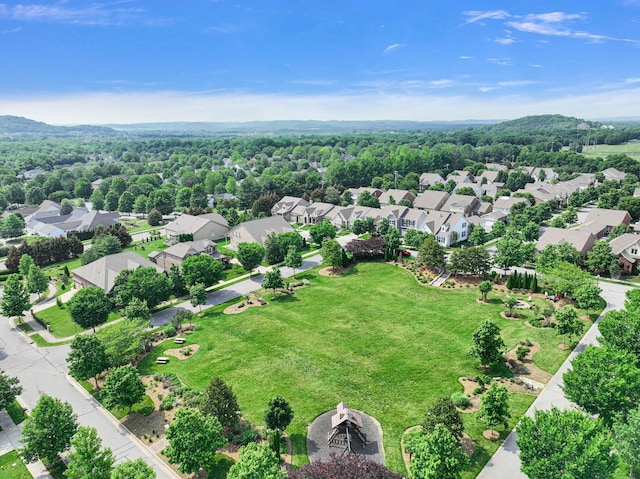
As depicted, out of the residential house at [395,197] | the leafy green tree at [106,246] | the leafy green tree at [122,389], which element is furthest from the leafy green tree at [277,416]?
the residential house at [395,197]

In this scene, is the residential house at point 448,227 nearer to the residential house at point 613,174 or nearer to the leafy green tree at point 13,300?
the leafy green tree at point 13,300

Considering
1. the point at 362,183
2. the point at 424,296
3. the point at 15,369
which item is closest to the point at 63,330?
the point at 15,369

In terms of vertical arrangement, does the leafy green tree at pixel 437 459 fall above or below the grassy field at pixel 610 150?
below

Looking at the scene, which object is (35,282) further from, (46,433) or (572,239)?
(572,239)

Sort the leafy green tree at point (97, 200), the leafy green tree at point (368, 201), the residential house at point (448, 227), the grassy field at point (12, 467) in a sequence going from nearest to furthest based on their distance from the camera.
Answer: the grassy field at point (12, 467) → the residential house at point (448, 227) → the leafy green tree at point (368, 201) → the leafy green tree at point (97, 200)

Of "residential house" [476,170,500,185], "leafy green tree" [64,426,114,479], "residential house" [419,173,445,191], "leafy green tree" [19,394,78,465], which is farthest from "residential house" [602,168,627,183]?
"leafy green tree" [19,394,78,465]

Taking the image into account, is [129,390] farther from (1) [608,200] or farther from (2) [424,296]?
(1) [608,200]
